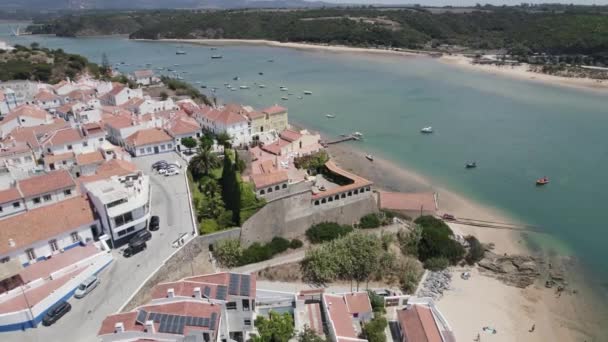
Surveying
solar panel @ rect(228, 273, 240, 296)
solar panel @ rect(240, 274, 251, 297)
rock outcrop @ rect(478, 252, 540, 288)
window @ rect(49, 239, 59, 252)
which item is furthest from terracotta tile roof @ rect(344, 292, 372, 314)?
window @ rect(49, 239, 59, 252)

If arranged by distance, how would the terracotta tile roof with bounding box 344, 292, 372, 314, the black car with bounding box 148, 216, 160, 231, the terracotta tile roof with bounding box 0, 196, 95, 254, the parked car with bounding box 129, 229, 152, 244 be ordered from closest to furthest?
the terracotta tile roof with bounding box 0, 196, 95, 254 → the terracotta tile roof with bounding box 344, 292, 372, 314 → the parked car with bounding box 129, 229, 152, 244 → the black car with bounding box 148, 216, 160, 231

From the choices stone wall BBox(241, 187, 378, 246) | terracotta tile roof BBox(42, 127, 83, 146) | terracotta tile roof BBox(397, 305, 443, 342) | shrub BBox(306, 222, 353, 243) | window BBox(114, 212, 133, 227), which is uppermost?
terracotta tile roof BBox(42, 127, 83, 146)

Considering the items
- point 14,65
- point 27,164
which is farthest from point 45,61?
point 27,164

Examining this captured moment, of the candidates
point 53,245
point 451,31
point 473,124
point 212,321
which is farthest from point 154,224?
point 451,31

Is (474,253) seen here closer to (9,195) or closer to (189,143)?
(189,143)

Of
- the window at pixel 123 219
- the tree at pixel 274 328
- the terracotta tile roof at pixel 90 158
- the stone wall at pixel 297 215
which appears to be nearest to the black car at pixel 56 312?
the window at pixel 123 219

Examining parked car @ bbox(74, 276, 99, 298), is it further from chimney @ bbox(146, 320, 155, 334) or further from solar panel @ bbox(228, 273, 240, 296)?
solar panel @ bbox(228, 273, 240, 296)

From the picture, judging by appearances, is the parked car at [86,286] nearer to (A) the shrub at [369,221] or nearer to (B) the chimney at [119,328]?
(B) the chimney at [119,328]
